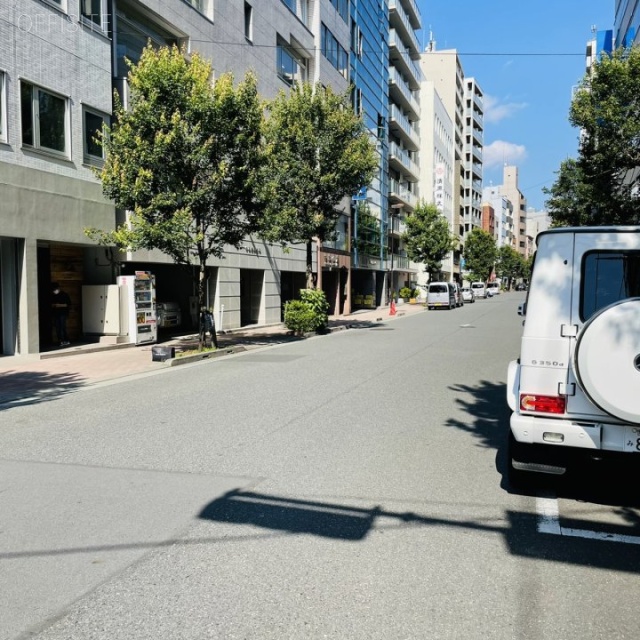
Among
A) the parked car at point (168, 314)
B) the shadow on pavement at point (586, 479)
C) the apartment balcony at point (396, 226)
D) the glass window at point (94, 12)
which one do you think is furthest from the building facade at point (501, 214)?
the shadow on pavement at point (586, 479)

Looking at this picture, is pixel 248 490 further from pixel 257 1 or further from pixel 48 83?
pixel 257 1

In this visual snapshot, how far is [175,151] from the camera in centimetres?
1423

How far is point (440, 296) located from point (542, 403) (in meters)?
40.6

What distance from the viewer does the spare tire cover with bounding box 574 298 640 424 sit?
380 cm

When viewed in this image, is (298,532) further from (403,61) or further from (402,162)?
(403,61)

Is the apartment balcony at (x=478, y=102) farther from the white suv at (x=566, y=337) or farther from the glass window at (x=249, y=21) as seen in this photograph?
the white suv at (x=566, y=337)

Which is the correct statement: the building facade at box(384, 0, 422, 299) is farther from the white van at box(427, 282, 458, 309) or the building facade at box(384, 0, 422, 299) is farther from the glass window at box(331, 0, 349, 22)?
the glass window at box(331, 0, 349, 22)

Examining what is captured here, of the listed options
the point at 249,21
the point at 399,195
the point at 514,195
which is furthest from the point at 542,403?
the point at 514,195

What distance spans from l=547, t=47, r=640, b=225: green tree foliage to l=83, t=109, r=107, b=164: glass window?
13891 mm

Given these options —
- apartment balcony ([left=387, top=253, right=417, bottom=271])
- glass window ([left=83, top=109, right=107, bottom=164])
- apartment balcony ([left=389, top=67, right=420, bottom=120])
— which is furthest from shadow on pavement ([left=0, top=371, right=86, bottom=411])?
apartment balcony ([left=389, top=67, right=420, bottom=120])

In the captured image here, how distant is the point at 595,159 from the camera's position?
723 inches

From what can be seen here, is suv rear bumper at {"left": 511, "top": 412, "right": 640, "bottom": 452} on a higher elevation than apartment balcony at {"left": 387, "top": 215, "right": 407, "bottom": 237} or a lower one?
lower

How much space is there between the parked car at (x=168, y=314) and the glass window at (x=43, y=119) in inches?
259

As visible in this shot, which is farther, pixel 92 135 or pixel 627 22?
pixel 627 22
